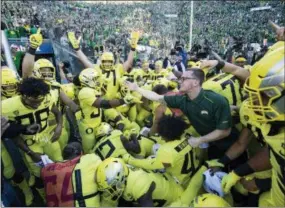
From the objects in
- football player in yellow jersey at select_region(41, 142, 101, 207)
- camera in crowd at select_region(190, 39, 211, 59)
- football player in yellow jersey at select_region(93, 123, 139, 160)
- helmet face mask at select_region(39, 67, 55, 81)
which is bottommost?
camera in crowd at select_region(190, 39, 211, 59)

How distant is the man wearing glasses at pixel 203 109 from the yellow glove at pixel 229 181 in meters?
0.41

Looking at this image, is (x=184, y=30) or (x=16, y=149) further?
(x=184, y=30)

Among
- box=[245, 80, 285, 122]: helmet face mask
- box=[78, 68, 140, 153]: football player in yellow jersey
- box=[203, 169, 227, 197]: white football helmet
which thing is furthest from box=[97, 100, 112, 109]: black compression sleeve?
box=[245, 80, 285, 122]: helmet face mask

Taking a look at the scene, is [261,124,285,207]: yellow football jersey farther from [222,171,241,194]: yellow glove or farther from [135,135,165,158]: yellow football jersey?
[135,135,165,158]: yellow football jersey

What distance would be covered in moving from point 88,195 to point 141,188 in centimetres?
46

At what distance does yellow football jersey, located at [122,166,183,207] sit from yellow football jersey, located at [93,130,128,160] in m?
→ 0.56

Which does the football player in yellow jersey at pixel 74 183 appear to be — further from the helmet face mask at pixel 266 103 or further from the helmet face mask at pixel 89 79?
the helmet face mask at pixel 89 79

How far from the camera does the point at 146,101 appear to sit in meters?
5.35

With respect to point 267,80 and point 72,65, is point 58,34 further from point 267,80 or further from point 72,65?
point 267,80

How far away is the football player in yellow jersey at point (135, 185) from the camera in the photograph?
2867 millimetres

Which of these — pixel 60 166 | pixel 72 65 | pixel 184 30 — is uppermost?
pixel 60 166

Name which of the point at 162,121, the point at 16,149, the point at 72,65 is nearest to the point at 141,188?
the point at 162,121

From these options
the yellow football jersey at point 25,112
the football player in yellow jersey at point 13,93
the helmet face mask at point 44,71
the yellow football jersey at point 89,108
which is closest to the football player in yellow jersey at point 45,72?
the helmet face mask at point 44,71

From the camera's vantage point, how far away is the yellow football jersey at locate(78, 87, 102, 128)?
4397 millimetres
